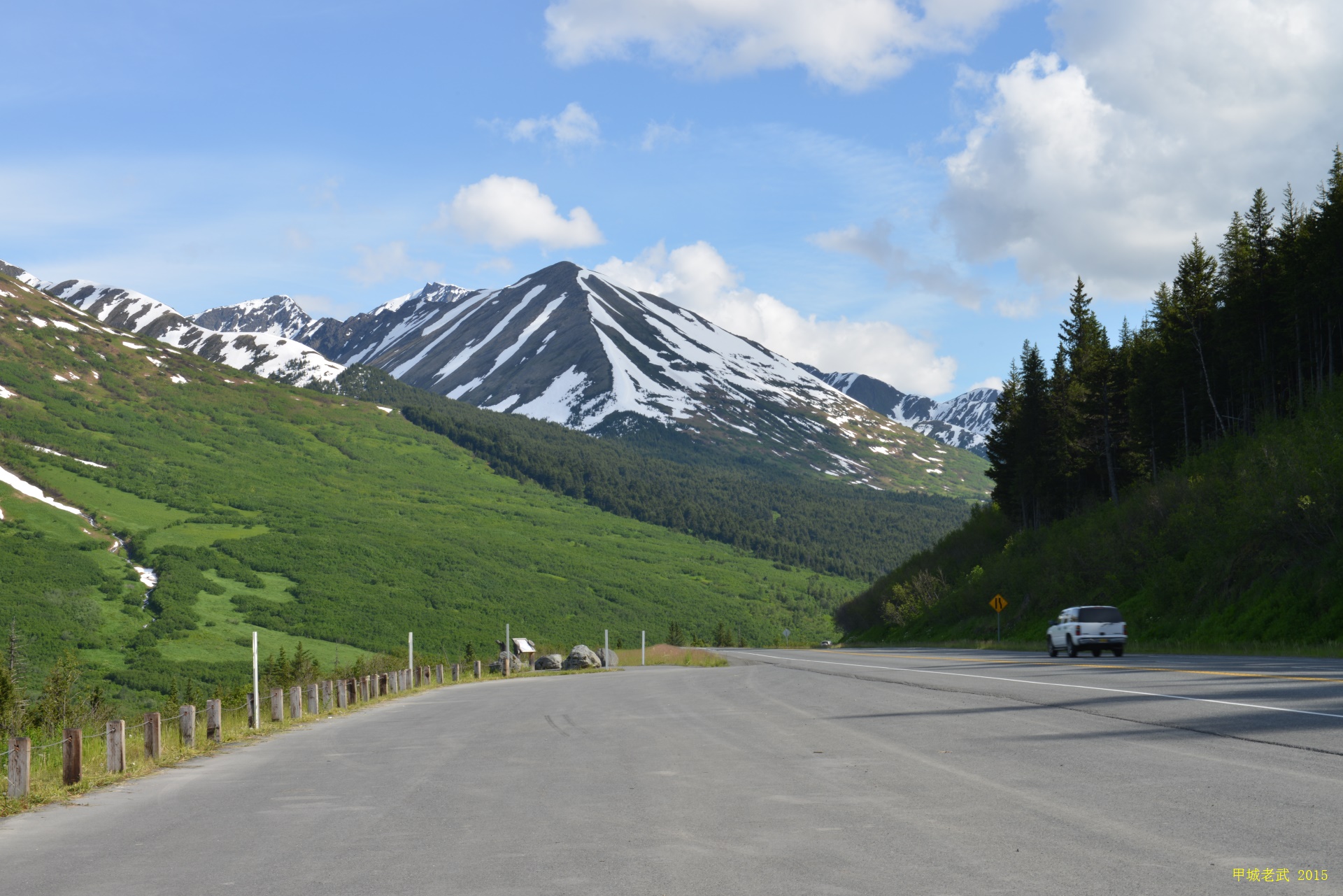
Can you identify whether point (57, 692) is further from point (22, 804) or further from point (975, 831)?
point (975, 831)

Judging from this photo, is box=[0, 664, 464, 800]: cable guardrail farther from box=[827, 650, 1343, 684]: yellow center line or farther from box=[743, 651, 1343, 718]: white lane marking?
box=[827, 650, 1343, 684]: yellow center line

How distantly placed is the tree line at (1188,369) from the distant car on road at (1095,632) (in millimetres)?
24824

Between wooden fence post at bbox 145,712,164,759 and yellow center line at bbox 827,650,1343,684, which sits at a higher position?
wooden fence post at bbox 145,712,164,759

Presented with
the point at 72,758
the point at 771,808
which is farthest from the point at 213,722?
the point at 771,808

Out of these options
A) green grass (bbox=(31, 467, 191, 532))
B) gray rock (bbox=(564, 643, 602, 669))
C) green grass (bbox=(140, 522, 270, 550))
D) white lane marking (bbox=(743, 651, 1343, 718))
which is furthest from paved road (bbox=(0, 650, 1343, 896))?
green grass (bbox=(31, 467, 191, 532))

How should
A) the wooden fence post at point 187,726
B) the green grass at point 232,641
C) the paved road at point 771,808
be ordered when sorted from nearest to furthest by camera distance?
the paved road at point 771,808 < the wooden fence post at point 187,726 < the green grass at point 232,641

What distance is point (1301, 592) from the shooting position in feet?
115

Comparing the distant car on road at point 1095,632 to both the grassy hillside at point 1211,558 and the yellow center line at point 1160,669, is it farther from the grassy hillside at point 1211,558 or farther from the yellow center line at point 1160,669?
the grassy hillside at point 1211,558

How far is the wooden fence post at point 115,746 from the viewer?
14289 millimetres

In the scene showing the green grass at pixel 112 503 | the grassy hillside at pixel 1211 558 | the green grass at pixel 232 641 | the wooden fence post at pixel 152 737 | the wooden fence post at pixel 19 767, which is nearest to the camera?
the wooden fence post at pixel 19 767

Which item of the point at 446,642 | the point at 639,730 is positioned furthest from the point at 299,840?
the point at 446,642

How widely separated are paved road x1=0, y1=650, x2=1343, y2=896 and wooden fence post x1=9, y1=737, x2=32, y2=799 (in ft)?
2.32

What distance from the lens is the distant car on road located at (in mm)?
34031

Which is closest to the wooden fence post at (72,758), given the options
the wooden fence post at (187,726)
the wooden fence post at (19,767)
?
the wooden fence post at (19,767)
